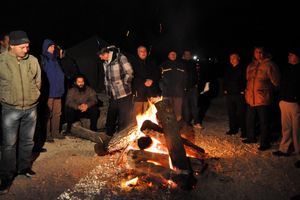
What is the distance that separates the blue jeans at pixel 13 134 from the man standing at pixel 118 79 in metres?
2.43

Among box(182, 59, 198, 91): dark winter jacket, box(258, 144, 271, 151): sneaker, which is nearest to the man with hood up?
box(182, 59, 198, 91): dark winter jacket

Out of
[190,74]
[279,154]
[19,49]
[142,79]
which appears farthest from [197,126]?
[19,49]

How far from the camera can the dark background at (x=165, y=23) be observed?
19.5 meters

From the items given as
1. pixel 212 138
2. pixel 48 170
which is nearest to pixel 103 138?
pixel 48 170

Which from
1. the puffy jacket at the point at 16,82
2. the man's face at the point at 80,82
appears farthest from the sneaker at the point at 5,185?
the man's face at the point at 80,82

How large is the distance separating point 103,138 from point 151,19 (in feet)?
106

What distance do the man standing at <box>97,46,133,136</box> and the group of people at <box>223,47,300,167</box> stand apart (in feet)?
9.81

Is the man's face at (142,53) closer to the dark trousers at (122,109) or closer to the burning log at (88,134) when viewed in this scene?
the dark trousers at (122,109)

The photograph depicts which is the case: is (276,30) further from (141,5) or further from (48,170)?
(48,170)

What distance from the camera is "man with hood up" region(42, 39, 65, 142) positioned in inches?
295

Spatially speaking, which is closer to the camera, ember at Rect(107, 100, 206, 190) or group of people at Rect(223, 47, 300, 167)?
ember at Rect(107, 100, 206, 190)

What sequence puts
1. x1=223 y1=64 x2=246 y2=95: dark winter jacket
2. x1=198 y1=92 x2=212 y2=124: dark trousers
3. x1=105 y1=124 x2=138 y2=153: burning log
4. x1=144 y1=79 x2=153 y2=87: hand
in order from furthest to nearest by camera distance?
1. x1=198 y1=92 x2=212 y2=124: dark trousers
2. x1=223 y1=64 x2=246 y2=95: dark winter jacket
3. x1=144 y1=79 x2=153 y2=87: hand
4. x1=105 y1=124 x2=138 y2=153: burning log

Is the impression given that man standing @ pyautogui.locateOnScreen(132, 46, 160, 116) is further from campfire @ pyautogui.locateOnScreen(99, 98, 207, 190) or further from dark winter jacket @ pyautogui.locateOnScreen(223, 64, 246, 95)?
dark winter jacket @ pyautogui.locateOnScreen(223, 64, 246, 95)

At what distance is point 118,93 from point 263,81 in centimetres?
354
